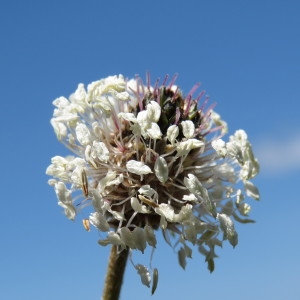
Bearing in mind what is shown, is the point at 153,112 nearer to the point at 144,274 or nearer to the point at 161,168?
the point at 161,168

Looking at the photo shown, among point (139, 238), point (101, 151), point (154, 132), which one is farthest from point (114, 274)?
point (154, 132)

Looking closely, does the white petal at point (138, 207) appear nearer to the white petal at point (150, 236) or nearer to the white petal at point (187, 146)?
the white petal at point (150, 236)

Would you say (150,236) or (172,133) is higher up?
(172,133)

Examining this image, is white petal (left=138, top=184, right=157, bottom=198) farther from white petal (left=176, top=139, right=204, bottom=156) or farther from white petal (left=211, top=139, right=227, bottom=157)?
white petal (left=211, top=139, right=227, bottom=157)

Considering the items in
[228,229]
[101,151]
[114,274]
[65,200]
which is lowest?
[114,274]

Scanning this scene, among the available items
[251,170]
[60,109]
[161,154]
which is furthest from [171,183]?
[60,109]

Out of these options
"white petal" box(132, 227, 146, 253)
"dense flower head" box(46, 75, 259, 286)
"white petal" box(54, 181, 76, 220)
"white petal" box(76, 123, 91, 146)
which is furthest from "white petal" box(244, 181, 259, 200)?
"white petal" box(54, 181, 76, 220)

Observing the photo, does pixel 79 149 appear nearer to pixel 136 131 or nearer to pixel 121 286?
pixel 136 131
